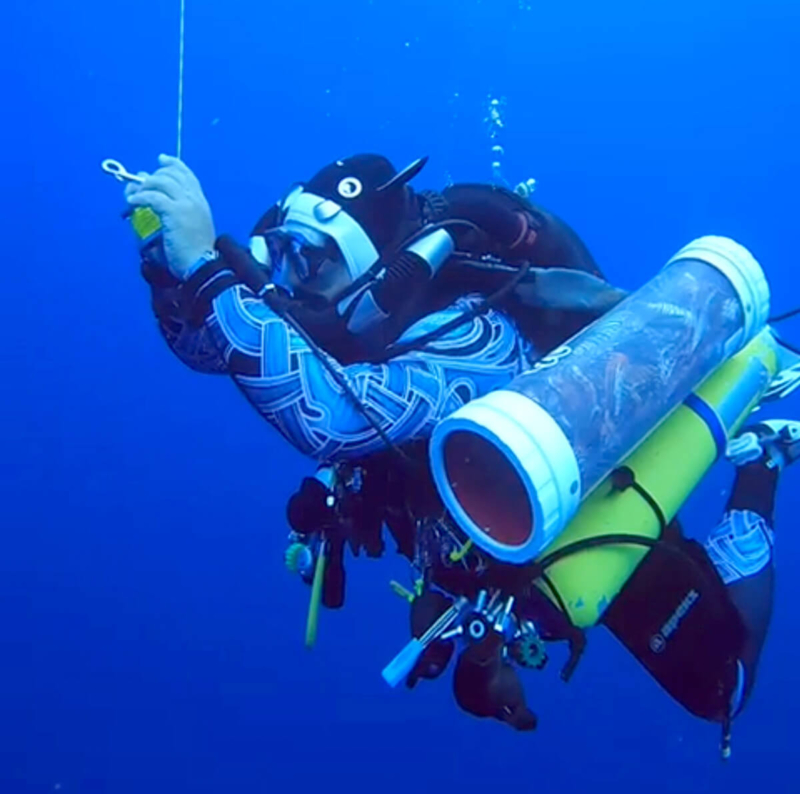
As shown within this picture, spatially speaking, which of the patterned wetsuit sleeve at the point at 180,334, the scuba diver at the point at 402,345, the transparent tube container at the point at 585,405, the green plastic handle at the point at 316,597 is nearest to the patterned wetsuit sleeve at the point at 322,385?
the scuba diver at the point at 402,345

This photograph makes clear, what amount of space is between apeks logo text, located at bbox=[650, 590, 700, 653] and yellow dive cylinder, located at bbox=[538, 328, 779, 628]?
0.49m

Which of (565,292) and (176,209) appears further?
(565,292)

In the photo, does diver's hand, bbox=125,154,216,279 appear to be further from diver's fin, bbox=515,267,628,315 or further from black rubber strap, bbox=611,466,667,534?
black rubber strap, bbox=611,466,667,534

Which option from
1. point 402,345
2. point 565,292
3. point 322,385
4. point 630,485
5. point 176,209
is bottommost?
point 630,485

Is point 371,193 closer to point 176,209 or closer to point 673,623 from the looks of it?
point 176,209

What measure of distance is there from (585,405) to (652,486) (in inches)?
19.1

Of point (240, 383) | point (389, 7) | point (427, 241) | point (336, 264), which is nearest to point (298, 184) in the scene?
point (336, 264)

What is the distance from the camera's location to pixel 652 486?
219 cm

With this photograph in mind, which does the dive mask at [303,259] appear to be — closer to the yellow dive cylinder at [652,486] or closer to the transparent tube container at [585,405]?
the transparent tube container at [585,405]

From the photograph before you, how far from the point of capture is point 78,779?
10.8 meters

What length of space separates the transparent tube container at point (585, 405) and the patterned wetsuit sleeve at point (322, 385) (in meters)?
0.23

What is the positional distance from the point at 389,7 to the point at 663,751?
14.7 m

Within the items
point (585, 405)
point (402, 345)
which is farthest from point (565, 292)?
point (585, 405)

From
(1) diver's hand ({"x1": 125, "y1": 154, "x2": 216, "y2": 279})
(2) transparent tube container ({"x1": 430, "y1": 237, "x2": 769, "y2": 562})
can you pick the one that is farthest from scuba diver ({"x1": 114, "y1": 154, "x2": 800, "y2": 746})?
(2) transparent tube container ({"x1": 430, "y1": 237, "x2": 769, "y2": 562})
